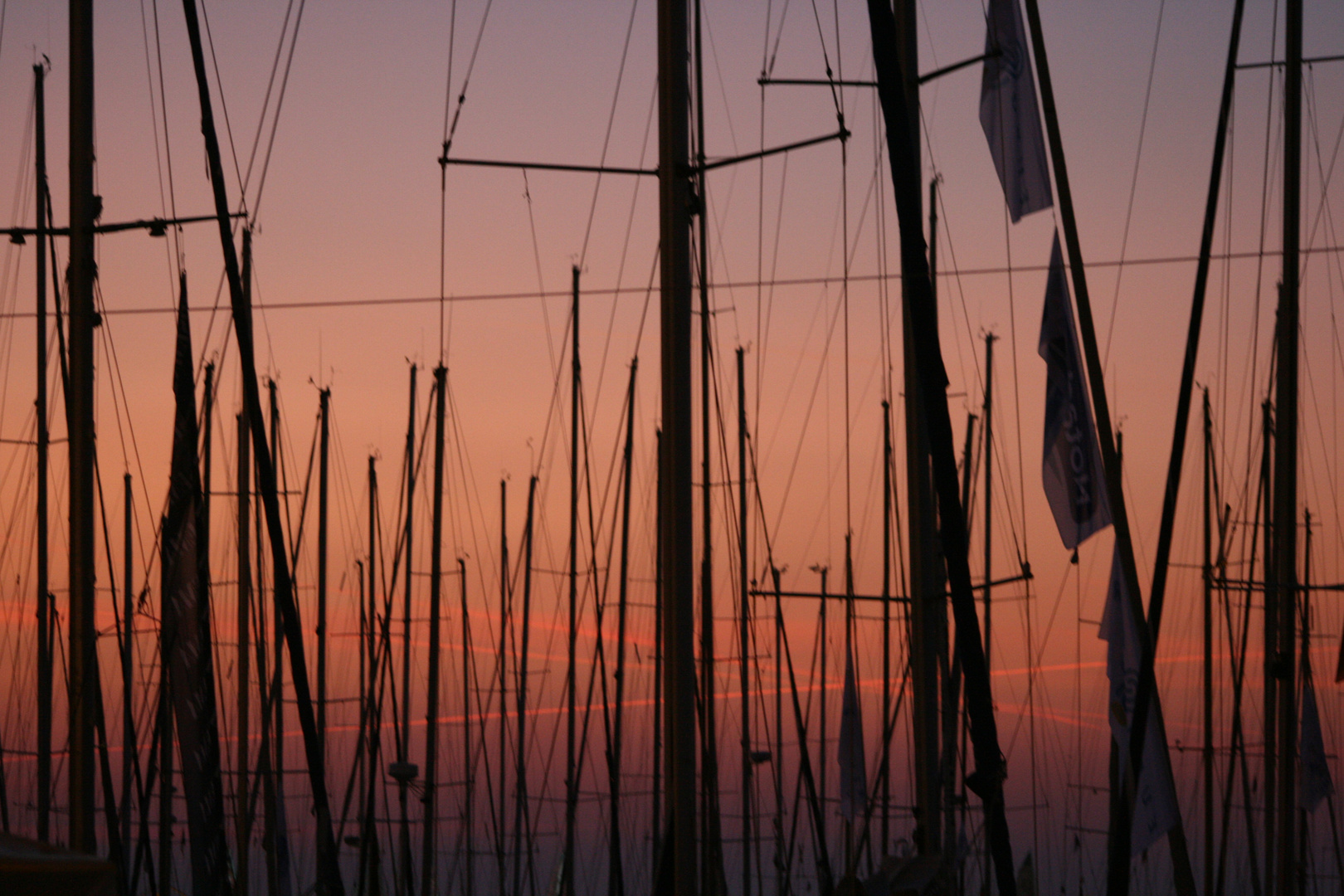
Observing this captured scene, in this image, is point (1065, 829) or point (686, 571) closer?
point (686, 571)

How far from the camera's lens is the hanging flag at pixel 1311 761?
17562 millimetres

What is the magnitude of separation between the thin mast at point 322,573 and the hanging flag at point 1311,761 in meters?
13.8

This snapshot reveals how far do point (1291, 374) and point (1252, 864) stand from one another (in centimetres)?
1149

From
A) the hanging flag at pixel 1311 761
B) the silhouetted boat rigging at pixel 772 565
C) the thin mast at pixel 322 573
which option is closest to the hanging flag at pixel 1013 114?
the silhouetted boat rigging at pixel 772 565

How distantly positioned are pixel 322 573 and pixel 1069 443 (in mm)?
17580

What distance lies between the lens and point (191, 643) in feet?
35.7

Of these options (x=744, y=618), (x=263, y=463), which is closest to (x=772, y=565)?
(x=744, y=618)

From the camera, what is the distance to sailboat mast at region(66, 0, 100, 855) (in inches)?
362

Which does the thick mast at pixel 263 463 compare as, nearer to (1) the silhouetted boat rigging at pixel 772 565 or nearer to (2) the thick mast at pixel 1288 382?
(1) the silhouetted boat rigging at pixel 772 565

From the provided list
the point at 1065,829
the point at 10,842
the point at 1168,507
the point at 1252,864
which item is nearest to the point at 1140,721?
the point at 1168,507

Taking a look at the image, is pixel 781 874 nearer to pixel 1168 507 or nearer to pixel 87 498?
pixel 1168 507

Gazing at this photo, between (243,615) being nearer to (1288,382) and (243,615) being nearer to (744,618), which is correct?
(744,618)

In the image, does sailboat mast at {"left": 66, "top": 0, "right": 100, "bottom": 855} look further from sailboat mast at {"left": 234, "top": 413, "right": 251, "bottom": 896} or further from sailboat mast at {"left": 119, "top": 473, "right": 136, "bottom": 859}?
sailboat mast at {"left": 234, "top": 413, "right": 251, "bottom": 896}

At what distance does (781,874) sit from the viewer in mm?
17828
